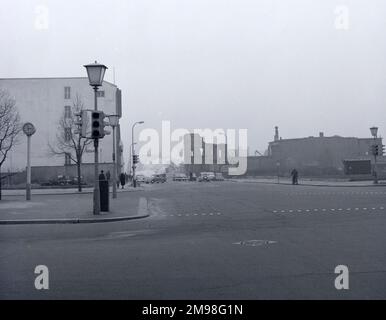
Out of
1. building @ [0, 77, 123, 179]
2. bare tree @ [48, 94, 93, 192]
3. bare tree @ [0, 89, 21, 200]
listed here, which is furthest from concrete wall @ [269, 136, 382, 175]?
bare tree @ [0, 89, 21, 200]

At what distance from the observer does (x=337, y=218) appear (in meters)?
16.2

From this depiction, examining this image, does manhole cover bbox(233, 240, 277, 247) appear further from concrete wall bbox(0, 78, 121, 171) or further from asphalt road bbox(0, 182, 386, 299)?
concrete wall bbox(0, 78, 121, 171)

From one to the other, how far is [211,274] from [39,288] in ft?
8.00

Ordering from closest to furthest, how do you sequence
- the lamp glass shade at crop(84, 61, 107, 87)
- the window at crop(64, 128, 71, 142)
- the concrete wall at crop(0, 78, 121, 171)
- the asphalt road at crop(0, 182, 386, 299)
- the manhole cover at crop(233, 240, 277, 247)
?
the asphalt road at crop(0, 182, 386, 299) < the manhole cover at crop(233, 240, 277, 247) < the lamp glass shade at crop(84, 61, 107, 87) < the window at crop(64, 128, 71, 142) < the concrete wall at crop(0, 78, 121, 171)

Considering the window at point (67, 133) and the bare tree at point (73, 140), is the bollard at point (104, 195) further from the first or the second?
the window at point (67, 133)

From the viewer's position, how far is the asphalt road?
670cm

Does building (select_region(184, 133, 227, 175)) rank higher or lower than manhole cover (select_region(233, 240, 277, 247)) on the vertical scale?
higher

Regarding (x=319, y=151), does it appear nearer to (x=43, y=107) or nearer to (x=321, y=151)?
(x=321, y=151)

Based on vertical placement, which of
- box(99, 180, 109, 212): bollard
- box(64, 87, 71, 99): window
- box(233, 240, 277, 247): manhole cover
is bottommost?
box(233, 240, 277, 247): manhole cover

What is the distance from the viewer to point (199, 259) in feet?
29.7

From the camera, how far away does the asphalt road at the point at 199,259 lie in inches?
264

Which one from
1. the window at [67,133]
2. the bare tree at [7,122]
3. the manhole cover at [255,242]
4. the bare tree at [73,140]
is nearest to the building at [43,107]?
the bare tree at [73,140]

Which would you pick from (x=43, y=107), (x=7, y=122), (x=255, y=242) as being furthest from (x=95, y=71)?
(x=43, y=107)

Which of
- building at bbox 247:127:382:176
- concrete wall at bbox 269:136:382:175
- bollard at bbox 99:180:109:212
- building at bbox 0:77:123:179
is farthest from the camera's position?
concrete wall at bbox 269:136:382:175
